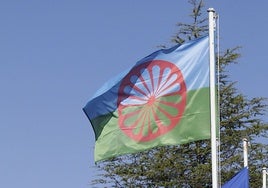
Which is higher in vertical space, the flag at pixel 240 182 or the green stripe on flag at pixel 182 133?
the green stripe on flag at pixel 182 133

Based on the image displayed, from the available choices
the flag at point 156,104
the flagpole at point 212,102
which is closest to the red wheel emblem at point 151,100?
the flag at point 156,104

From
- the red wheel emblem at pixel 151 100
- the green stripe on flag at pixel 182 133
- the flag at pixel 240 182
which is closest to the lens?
the green stripe on flag at pixel 182 133

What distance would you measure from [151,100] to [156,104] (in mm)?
131

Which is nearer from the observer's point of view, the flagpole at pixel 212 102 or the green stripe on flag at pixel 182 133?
the flagpole at pixel 212 102

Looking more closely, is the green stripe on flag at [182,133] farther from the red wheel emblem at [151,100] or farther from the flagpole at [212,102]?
the flagpole at [212,102]

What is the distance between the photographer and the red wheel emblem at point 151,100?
599 inches

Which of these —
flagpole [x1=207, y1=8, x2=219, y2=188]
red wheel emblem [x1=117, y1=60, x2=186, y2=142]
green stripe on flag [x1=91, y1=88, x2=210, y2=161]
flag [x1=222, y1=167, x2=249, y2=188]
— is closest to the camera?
flagpole [x1=207, y1=8, x2=219, y2=188]

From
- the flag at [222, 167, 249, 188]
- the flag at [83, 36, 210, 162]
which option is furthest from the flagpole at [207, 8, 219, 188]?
the flag at [222, 167, 249, 188]

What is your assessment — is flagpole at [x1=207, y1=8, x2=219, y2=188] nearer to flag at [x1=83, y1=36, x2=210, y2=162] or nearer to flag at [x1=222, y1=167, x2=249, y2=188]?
flag at [x1=83, y1=36, x2=210, y2=162]

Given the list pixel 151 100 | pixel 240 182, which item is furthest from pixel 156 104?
pixel 240 182

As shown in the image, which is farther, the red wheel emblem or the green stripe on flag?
the red wheel emblem

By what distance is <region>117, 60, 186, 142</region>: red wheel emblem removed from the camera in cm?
1522

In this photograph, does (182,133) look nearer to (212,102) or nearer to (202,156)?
(212,102)

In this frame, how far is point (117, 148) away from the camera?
15672mm
